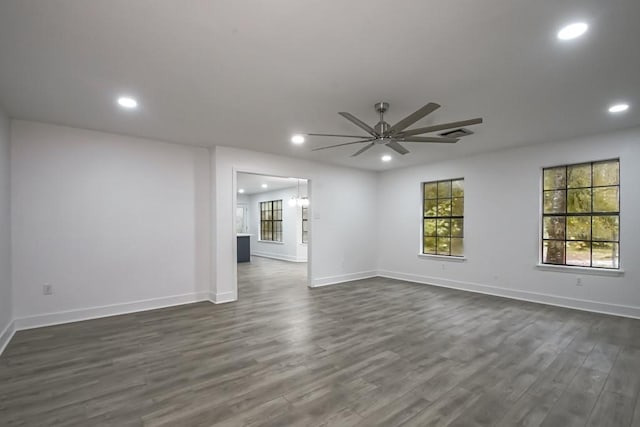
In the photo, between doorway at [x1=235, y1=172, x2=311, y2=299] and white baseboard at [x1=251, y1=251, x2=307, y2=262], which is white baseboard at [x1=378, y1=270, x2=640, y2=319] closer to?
doorway at [x1=235, y1=172, x2=311, y2=299]

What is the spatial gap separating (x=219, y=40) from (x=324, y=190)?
14.8ft

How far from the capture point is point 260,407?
86.1 inches

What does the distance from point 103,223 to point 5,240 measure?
101 cm

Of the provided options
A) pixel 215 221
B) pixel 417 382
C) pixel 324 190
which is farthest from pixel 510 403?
pixel 324 190

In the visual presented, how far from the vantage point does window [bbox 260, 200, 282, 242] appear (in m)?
11.5

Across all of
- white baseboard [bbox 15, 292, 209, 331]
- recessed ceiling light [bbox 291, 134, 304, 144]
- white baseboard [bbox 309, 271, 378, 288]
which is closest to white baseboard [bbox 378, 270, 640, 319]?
white baseboard [bbox 309, 271, 378, 288]

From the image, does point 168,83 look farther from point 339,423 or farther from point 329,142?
point 339,423

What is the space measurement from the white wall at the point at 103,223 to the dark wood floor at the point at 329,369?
0.43 meters

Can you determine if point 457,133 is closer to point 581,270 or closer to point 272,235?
point 581,270

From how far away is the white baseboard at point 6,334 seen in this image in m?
3.20

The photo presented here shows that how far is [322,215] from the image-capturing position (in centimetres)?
652

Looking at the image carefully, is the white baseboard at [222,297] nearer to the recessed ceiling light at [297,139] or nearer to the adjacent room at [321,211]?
the adjacent room at [321,211]

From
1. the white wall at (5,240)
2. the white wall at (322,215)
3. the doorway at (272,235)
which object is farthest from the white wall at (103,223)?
the doorway at (272,235)

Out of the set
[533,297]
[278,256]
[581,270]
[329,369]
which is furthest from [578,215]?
[278,256]
